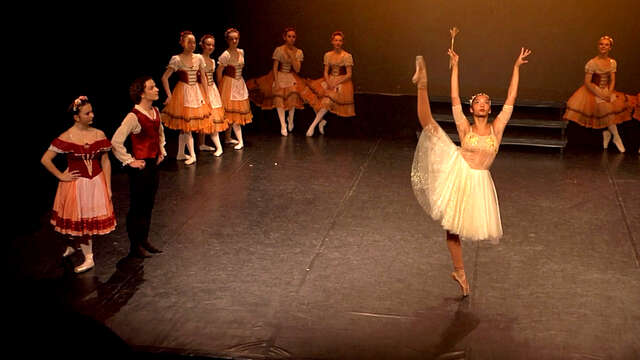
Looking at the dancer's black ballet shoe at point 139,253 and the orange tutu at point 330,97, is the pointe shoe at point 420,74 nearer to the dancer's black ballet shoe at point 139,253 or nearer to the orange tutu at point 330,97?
the dancer's black ballet shoe at point 139,253

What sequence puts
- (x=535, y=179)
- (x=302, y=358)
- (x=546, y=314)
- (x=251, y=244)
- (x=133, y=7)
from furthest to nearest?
(x=133, y=7) < (x=535, y=179) < (x=251, y=244) < (x=546, y=314) < (x=302, y=358)

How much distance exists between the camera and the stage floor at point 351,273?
183 inches

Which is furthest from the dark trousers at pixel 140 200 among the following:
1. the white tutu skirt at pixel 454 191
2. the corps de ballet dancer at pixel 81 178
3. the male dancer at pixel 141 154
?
the white tutu skirt at pixel 454 191

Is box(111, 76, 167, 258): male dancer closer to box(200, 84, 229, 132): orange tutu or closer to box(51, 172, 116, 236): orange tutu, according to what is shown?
box(51, 172, 116, 236): orange tutu

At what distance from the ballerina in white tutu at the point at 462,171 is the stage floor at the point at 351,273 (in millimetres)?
522

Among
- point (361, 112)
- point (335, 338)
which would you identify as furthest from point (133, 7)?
point (335, 338)

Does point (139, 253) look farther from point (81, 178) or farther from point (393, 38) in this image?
point (393, 38)

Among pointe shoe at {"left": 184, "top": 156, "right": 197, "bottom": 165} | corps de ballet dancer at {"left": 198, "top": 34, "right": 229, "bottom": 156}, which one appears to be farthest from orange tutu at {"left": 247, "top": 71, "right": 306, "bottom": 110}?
pointe shoe at {"left": 184, "top": 156, "right": 197, "bottom": 165}

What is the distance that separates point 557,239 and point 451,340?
189 cm

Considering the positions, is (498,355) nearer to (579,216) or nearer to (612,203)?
(579,216)

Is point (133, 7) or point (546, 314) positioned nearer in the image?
point (546, 314)

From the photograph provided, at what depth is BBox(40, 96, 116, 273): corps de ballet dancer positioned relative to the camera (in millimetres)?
5176

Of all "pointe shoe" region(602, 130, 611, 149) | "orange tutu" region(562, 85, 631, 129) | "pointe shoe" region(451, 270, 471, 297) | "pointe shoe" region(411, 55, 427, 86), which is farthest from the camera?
"pointe shoe" region(602, 130, 611, 149)

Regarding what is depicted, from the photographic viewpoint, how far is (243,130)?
9.79 metres
